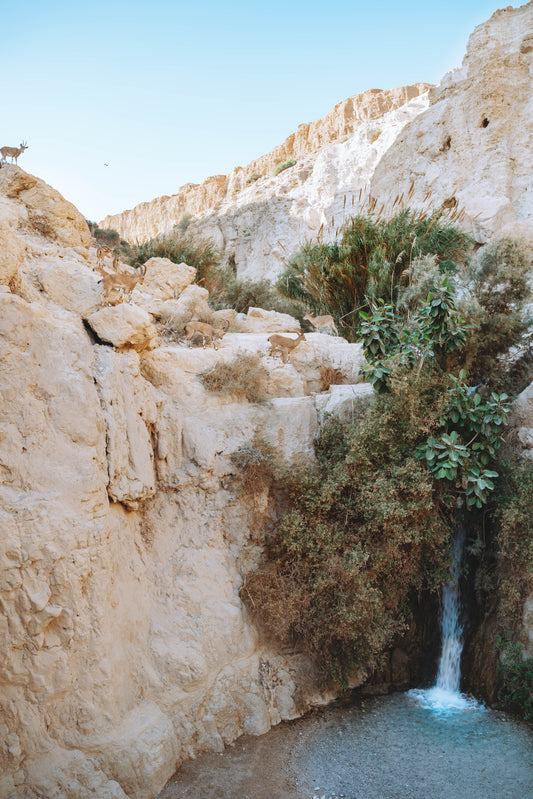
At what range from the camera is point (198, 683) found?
6180 millimetres

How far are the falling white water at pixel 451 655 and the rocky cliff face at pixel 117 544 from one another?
1824 millimetres

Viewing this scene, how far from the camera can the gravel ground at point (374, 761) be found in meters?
5.47

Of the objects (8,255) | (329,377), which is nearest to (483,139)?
(329,377)

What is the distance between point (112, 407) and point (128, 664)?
2824mm

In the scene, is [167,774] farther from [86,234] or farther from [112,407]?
[86,234]

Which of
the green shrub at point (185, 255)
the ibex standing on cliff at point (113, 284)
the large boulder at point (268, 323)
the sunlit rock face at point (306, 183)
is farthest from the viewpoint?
the sunlit rock face at point (306, 183)

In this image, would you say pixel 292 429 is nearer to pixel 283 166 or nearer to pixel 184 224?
pixel 184 224

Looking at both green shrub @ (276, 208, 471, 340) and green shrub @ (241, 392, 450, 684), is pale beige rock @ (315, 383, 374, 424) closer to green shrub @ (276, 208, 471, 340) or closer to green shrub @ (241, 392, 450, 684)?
green shrub @ (241, 392, 450, 684)

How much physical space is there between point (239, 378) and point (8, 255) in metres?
3.55

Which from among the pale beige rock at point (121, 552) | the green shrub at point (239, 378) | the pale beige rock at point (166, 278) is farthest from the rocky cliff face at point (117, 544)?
the pale beige rock at point (166, 278)

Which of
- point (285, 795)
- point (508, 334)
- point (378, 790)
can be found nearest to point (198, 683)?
point (285, 795)

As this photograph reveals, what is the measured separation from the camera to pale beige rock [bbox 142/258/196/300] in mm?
11570

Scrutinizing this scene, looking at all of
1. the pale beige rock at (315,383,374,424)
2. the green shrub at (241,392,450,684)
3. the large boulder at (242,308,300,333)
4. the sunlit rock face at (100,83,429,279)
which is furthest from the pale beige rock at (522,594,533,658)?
the sunlit rock face at (100,83,429,279)

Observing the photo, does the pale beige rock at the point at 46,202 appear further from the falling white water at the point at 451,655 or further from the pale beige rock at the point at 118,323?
the falling white water at the point at 451,655
